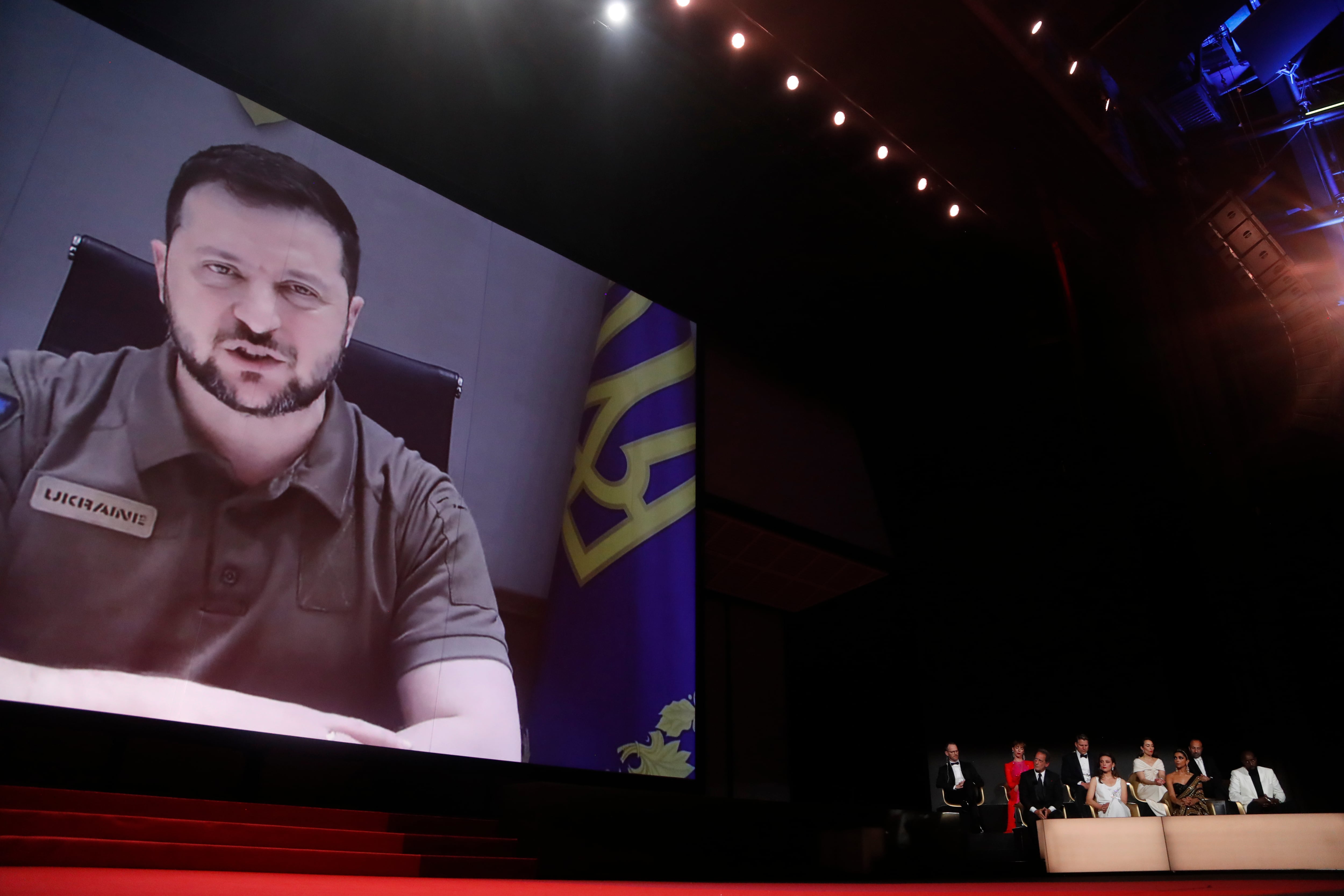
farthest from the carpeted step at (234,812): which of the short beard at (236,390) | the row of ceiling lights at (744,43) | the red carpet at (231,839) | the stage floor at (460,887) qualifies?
the row of ceiling lights at (744,43)

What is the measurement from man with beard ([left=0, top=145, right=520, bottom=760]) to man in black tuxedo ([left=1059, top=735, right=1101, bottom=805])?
4453 millimetres

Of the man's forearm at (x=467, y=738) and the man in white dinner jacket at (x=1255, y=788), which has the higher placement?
the man's forearm at (x=467, y=738)

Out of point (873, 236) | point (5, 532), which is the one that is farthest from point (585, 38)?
point (5, 532)

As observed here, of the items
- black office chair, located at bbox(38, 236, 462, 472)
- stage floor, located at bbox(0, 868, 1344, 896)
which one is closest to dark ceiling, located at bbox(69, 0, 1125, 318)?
black office chair, located at bbox(38, 236, 462, 472)

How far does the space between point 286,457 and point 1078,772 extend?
19.7ft

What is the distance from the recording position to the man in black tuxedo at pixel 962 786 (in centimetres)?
593

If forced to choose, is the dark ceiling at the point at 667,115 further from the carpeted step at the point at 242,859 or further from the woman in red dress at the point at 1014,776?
the woman in red dress at the point at 1014,776

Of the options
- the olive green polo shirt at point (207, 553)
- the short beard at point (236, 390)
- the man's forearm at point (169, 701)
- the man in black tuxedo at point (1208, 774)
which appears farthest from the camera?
the man in black tuxedo at point (1208, 774)

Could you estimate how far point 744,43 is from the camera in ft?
14.7

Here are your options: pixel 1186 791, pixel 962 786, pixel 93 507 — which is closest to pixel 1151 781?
pixel 1186 791

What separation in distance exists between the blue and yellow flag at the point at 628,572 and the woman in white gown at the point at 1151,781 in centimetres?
360

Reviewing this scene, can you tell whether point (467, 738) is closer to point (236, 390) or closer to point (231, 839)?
point (231, 839)

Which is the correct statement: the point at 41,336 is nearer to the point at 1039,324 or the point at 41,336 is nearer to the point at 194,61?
the point at 194,61

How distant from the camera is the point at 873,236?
6.25 meters
